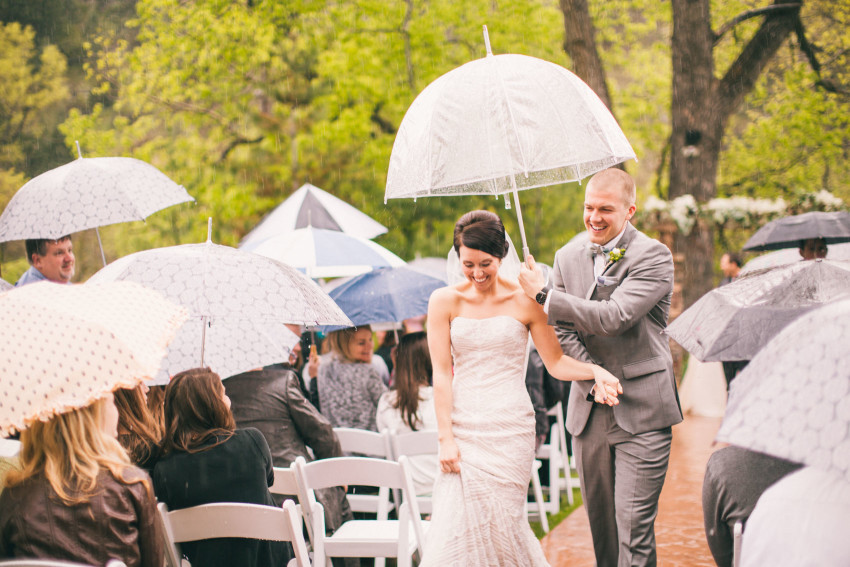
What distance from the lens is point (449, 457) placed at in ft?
12.8

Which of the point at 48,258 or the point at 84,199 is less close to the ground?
the point at 84,199

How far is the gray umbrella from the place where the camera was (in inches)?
124

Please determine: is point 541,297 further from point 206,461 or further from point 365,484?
point 206,461

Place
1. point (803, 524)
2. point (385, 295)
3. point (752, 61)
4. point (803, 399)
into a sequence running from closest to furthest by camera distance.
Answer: point (803, 399)
point (803, 524)
point (385, 295)
point (752, 61)

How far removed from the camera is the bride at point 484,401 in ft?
12.7

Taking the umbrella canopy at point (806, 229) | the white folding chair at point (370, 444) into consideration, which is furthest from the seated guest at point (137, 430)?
the umbrella canopy at point (806, 229)

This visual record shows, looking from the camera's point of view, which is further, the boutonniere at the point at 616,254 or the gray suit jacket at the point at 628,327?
the boutonniere at the point at 616,254

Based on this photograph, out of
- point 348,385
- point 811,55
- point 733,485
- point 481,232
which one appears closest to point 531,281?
point 481,232

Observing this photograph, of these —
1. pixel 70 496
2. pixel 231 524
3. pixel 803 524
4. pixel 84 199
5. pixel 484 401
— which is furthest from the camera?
pixel 84 199

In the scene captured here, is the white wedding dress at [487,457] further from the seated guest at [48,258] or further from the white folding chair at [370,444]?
the seated guest at [48,258]

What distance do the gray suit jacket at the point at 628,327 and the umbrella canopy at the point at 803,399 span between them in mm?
1747

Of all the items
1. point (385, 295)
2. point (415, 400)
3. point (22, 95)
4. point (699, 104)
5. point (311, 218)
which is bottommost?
point (415, 400)

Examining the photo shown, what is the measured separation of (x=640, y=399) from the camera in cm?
379

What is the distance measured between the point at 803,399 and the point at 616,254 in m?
2.14
